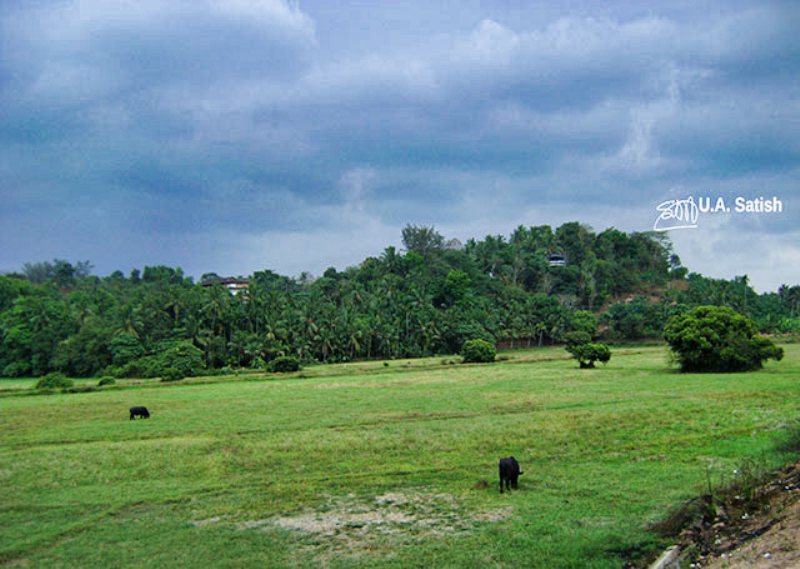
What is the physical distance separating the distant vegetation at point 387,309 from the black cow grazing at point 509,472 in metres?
46.9

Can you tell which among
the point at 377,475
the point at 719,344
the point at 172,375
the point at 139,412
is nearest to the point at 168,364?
the point at 172,375

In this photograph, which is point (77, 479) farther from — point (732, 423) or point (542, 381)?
point (542, 381)

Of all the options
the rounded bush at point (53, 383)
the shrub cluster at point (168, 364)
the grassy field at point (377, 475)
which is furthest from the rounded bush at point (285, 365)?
the grassy field at point (377, 475)

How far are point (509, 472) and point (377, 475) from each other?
394cm

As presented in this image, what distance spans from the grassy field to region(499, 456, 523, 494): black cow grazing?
44 cm

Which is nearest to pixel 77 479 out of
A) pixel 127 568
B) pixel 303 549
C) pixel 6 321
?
pixel 127 568

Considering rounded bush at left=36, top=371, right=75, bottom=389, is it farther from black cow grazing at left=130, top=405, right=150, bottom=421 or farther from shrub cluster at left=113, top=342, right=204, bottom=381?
black cow grazing at left=130, top=405, right=150, bottom=421

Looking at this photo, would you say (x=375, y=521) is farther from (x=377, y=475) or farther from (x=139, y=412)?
A: (x=139, y=412)

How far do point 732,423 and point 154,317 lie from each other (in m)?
70.7

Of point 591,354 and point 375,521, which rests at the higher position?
point 591,354

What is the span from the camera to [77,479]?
1758 centimetres

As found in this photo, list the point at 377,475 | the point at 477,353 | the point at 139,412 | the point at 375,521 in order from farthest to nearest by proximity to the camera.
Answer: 1. the point at 477,353
2. the point at 139,412
3. the point at 377,475
4. the point at 375,521

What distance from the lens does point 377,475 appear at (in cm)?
1692

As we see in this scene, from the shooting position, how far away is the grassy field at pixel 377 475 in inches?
456
